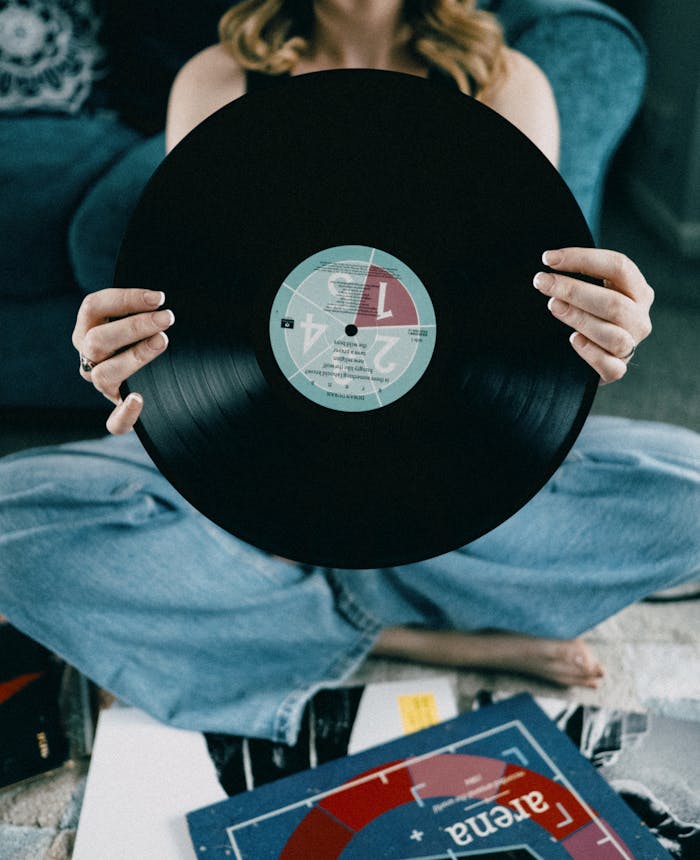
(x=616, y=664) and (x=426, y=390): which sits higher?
(x=426, y=390)

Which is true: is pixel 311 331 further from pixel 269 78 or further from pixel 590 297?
pixel 269 78

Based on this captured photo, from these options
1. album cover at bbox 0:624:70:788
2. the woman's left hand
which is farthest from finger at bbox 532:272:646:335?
album cover at bbox 0:624:70:788

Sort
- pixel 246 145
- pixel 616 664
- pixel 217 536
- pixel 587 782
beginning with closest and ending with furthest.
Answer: pixel 246 145, pixel 587 782, pixel 217 536, pixel 616 664

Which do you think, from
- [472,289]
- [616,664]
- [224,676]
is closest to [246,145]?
[472,289]

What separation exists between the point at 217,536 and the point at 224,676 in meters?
0.17

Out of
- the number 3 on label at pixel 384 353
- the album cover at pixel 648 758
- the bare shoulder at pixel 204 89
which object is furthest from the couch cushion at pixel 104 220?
the album cover at pixel 648 758

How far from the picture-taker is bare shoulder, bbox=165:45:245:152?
107cm

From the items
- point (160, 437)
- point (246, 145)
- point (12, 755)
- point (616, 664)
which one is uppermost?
point (246, 145)

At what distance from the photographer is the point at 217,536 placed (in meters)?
0.94

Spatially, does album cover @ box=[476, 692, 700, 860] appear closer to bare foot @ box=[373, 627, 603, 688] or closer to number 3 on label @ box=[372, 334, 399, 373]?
bare foot @ box=[373, 627, 603, 688]

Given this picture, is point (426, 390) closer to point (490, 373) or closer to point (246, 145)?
point (490, 373)

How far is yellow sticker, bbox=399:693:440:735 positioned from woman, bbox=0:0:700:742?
66 mm

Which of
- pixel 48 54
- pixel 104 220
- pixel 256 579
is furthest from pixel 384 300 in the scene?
pixel 48 54

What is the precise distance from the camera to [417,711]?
3.08 feet
